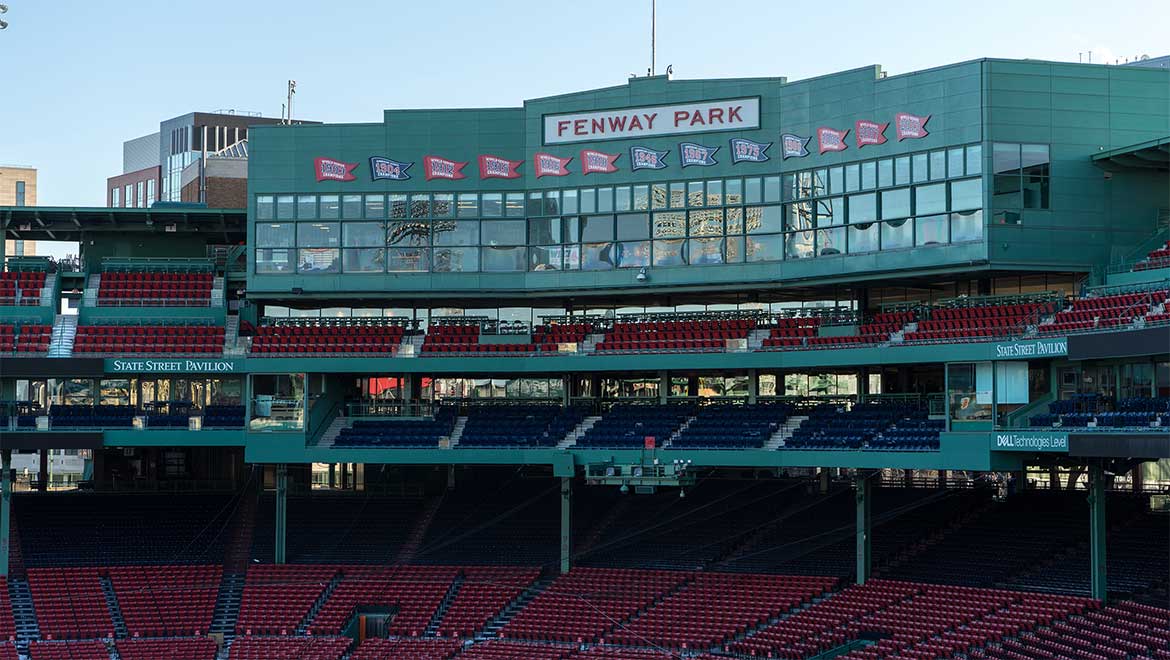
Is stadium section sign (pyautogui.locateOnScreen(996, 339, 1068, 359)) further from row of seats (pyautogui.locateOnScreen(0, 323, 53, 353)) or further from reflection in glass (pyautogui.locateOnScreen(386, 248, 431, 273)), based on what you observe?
row of seats (pyautogui.locateOnScreen(0, 323, 53, 353))

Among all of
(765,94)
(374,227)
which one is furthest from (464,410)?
(765,94)

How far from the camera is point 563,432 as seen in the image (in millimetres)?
50500

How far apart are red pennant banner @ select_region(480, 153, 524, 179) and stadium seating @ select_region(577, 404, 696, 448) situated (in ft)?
30.7

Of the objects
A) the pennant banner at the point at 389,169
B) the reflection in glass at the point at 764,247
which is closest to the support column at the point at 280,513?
the pennant banner at the point at 389,169

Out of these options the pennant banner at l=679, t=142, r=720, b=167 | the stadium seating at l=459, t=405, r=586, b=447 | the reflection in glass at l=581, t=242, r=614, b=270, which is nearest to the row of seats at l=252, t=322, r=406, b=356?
the stadium seating at l=459, t=405, r=586, b=447

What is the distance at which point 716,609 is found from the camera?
44.1m

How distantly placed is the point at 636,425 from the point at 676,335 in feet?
11.5

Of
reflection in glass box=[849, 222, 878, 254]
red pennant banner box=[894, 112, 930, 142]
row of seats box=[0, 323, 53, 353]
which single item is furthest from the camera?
row of seats box=[0, 323, 53, 353]

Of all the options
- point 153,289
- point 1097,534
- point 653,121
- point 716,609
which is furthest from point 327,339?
point 1097,534

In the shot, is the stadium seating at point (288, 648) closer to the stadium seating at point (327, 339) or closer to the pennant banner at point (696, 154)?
the stadium seating at point (327, 339)

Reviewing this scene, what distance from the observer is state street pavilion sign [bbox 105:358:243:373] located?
5069cm

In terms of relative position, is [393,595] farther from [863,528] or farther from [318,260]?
[863,528]

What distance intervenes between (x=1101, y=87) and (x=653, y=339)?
1666cm

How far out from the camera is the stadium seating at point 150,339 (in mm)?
51875
